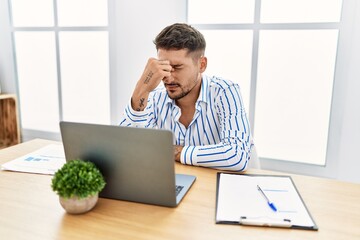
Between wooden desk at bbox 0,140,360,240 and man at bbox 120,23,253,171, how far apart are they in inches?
13.9

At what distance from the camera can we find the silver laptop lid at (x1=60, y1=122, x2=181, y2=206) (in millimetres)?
869

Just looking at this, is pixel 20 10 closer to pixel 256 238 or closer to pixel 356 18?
pixel 356 18

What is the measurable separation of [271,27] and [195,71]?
102 centimetres

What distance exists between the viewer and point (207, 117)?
1.53m

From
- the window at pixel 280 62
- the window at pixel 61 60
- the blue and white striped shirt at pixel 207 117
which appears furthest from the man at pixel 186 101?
the window at pixel 61 60

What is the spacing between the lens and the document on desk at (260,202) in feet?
2.80

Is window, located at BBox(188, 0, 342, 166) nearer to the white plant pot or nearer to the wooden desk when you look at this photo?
the wooden desk

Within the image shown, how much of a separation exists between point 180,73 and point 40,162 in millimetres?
688

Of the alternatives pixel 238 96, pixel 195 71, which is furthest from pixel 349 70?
pixel 195 71

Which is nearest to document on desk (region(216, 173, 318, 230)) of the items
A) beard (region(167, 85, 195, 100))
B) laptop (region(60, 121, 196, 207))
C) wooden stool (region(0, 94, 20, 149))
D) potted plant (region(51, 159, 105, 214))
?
laptop (region(60, 121, 196, 207))

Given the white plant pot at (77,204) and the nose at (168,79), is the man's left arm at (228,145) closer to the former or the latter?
the nose at (168,79)

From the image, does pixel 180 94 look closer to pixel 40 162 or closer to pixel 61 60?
pixel 40 162

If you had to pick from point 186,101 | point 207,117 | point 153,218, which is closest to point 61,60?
point 186,101

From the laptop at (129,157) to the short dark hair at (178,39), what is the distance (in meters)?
0.66
